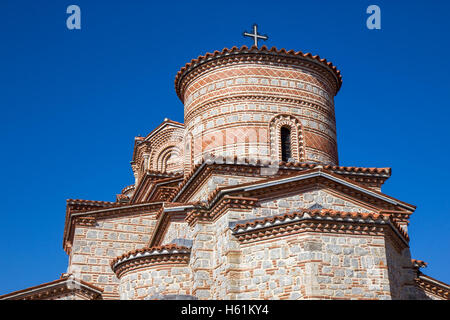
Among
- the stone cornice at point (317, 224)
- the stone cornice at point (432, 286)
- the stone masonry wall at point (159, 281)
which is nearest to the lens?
the stone cornice at point (317, 224)

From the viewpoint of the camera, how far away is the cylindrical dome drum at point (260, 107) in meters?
12.3

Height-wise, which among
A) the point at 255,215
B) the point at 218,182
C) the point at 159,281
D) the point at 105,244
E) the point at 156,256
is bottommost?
the point at 159,281

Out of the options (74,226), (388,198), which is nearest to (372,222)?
(388,198)

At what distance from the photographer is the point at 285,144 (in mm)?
12438

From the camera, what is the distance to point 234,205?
979cm

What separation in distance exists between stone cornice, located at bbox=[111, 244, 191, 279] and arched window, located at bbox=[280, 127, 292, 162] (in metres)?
3.48

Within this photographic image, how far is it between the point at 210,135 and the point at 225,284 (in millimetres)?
4682

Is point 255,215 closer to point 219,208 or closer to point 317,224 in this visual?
point 219,208

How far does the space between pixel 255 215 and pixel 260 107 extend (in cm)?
363

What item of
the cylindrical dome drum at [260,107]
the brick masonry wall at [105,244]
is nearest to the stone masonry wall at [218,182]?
the cylindrical dome drum at [260,107]

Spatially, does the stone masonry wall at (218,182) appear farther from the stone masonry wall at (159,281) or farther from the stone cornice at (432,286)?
the stone cornice at (432,286)

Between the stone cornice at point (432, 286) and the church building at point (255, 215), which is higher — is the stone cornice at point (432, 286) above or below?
below

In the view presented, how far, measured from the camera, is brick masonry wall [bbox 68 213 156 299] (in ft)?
46.4

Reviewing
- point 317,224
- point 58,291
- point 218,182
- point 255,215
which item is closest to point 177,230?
point 218,182
